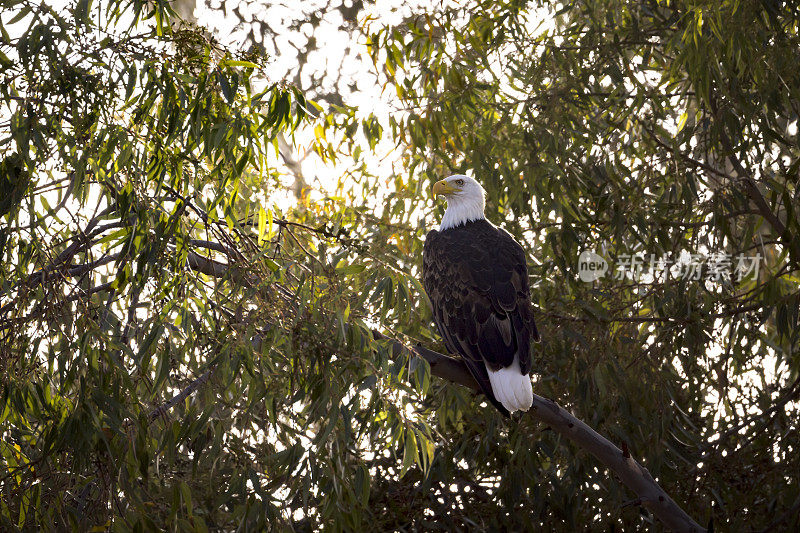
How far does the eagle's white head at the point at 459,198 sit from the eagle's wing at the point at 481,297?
0.18 meters

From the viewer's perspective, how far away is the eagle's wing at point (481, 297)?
312cm

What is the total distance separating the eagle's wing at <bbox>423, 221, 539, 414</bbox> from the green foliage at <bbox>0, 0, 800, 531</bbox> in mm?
135

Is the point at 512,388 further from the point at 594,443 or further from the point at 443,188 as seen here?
the point at 443,188

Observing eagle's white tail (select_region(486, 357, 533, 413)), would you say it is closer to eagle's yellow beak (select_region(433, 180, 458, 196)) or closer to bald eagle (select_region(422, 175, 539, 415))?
bald eagle (select_region(422, 175, 539, 415))

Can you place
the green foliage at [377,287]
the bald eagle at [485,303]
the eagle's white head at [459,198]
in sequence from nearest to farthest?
the green foliage at [377,287]
the bald eagle at [485,303]
the eagle's white head at [459,198]

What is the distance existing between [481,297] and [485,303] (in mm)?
28

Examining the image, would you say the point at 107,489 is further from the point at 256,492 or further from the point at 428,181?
the point at 428,181

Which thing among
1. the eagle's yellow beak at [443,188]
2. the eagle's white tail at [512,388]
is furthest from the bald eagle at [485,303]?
the eagle's yellow beak at [443,188]

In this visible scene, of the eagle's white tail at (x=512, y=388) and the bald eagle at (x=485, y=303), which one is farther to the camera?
the bald eagle at (x=485, y=303)

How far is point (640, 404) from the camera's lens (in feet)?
11.7

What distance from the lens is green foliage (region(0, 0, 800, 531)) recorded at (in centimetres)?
244

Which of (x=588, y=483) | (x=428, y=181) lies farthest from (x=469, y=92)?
(x=588, y=483)

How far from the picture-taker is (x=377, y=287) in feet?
8.36

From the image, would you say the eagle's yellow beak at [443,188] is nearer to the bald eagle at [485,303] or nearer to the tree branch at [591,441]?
the bald eagle at [485,303]
